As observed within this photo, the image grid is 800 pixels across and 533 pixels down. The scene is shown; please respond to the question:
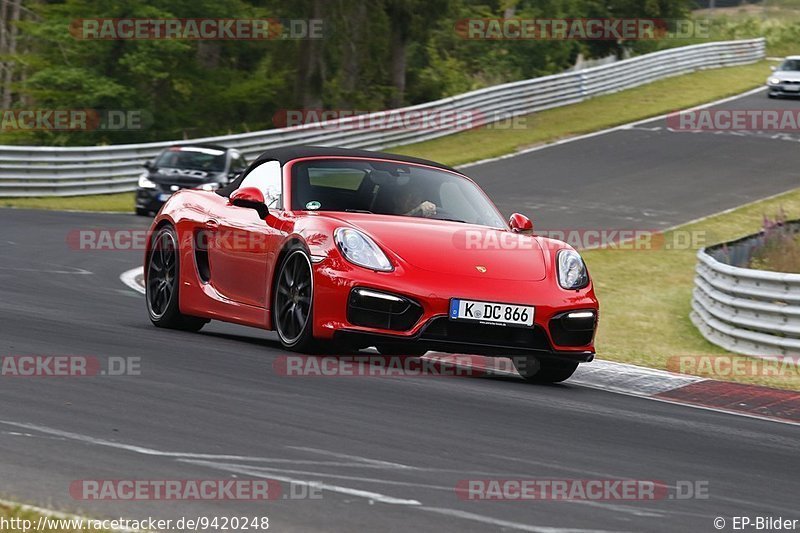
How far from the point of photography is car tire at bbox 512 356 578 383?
30.7 ft

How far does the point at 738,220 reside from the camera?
2412 cm

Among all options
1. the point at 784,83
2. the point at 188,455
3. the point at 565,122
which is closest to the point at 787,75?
the point at 784,83

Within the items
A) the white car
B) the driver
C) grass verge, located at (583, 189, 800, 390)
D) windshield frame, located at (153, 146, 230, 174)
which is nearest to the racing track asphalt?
the driver

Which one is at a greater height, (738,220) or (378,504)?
(378,504)

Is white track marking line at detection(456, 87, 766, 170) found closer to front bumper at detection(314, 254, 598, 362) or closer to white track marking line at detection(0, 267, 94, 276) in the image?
white track marking line at detection(0, 267, 94, 276)

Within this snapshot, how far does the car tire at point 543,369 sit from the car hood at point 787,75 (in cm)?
3506

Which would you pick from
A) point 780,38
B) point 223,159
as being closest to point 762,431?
point 223,159

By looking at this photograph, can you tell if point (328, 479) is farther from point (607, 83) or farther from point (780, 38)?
Answer: point (780, 38)

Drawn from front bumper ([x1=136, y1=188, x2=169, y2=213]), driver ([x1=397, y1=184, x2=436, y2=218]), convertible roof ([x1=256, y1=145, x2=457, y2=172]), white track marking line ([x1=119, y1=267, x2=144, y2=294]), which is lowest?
front bumper ([x1=136, y1=188, x2=169, y2=213])

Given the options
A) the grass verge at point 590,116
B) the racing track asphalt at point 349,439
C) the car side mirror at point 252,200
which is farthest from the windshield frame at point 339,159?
the grass verge at point 590,116

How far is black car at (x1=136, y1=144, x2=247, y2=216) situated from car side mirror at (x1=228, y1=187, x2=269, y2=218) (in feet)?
50.2

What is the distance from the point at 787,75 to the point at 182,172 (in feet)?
76.9

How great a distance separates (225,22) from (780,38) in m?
27.0

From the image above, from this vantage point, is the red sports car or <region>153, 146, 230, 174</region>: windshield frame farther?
<region>153, 146, 230, 174</region>: windshield frame
